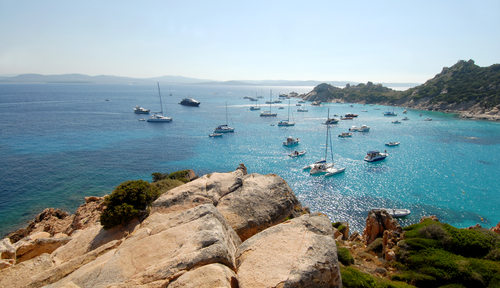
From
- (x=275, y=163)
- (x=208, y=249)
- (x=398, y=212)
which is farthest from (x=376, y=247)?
(x=275, y=163)

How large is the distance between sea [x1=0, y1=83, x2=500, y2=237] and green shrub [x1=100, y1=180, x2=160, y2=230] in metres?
23.9

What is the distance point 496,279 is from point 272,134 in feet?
241

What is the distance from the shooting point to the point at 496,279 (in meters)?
15.5

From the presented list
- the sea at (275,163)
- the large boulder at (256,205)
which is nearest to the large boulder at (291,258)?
the large boulder at (256,205)

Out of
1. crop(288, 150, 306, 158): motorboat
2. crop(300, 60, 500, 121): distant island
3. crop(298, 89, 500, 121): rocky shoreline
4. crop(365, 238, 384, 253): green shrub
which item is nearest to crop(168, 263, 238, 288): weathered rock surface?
crop(365, 238, 384, 253): green shrub

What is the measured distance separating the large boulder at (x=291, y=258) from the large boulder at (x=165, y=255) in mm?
802

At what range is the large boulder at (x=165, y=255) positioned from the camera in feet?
28.1

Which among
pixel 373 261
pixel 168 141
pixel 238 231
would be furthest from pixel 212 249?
pixel 168 141

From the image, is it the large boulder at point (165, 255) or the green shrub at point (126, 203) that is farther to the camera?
the green shrub at point (126, 203)

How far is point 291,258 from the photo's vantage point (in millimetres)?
9328

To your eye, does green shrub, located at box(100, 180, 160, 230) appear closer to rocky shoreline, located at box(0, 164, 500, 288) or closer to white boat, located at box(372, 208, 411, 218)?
rocky shoreline, located at box(0, 164, 500, 288)

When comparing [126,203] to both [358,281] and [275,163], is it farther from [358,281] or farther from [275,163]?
[275,163]

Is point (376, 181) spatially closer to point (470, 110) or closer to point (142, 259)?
point (142, 259)

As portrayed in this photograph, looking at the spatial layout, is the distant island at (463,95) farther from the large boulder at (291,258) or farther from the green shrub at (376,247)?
the large boulder at (291,258)
